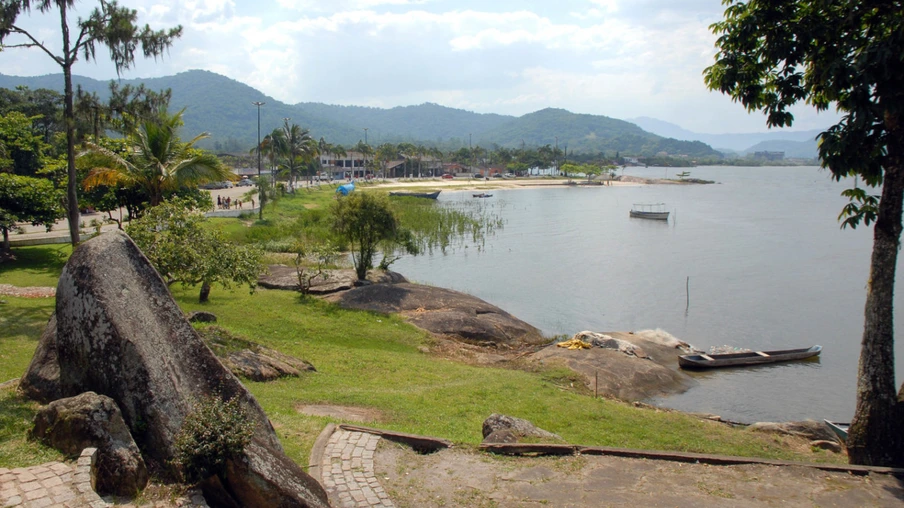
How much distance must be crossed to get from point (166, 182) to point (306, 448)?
52.1ft

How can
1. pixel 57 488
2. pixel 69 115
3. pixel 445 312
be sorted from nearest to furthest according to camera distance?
1. pixel 57 488
2. pixel 69 115
3. pixel 445 312

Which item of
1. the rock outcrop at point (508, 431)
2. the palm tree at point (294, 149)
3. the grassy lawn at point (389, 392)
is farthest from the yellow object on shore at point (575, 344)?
the palm tree at point (294, 149)

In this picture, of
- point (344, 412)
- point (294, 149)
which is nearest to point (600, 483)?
point (344, 412)

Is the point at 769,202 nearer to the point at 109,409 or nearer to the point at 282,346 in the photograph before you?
the point at 282,346

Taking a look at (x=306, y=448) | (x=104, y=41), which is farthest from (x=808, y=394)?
(x=104, y=41)

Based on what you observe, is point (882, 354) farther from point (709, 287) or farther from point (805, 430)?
point (709, 287)

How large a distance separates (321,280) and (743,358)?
62.2 ft

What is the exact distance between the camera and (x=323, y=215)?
57281mm

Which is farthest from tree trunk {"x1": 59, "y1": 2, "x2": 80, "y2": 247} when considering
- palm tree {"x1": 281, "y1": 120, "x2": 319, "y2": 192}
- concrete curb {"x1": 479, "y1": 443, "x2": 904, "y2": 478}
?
palm tree {"x1": 281, "y1": 120, "x2": 319, "y2": 192}

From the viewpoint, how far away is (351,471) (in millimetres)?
8859

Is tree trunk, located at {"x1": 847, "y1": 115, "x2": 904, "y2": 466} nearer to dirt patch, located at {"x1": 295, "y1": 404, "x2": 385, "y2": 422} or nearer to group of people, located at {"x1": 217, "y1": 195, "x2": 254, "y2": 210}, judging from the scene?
dirt patch, located at {"x1": 295, "y1": 404, "x2": 385, "y2": 422}

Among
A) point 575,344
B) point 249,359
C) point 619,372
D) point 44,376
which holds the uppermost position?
point 44,376

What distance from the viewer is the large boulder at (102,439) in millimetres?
6422

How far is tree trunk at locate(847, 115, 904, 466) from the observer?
35.6 ft
